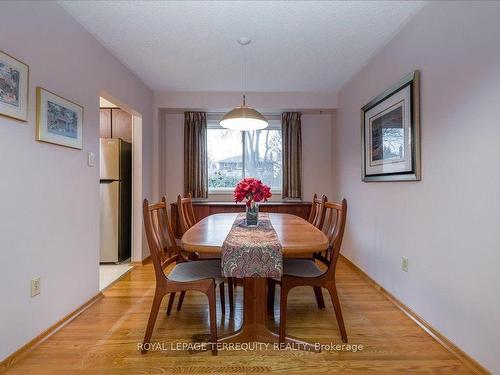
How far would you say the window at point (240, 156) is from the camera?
4.50 m

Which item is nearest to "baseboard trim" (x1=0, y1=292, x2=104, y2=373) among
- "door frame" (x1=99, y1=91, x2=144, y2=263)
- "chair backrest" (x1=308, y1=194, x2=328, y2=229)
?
"door frame" (x1=99, y1=91, x2=144, y2=263)

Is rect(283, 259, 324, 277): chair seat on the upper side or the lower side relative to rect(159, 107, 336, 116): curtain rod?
lower

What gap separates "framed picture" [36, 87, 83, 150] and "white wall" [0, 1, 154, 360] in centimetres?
5

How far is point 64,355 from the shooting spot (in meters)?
1.71

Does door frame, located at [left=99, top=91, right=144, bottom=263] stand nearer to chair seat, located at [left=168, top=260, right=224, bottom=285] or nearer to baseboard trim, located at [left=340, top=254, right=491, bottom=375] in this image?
chair seat, located at [left=168, top=260, right=224, bottom=285]

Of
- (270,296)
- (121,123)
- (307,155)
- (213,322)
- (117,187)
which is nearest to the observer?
(213,322)

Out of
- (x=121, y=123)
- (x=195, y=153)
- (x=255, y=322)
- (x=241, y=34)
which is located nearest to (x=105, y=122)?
(x=121, y=123)

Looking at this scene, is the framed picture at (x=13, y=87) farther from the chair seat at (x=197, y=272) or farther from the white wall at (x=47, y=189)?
the chair seat at (x=197, y=272)

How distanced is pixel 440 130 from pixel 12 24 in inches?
109

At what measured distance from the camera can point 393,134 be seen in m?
2.46

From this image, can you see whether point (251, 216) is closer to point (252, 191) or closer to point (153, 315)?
point (252, 191)

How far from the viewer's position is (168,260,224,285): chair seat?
5.92ft

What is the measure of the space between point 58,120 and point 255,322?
1.98 meters

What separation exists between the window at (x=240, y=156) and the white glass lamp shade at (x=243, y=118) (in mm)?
1809
